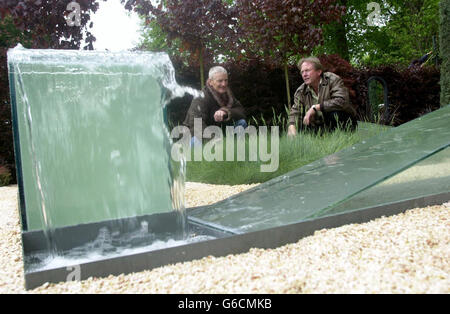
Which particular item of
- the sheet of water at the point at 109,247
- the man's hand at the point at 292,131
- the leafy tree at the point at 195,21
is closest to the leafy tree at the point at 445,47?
the leafy tree at the point at 195,21

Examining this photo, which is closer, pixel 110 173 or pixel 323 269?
pixel 323 269

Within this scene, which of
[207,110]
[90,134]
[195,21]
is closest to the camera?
[90,134]

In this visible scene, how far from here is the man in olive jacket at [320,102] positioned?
5.03 m

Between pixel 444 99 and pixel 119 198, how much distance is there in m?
6.67

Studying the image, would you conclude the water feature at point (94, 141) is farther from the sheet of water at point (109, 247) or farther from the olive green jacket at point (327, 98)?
the olive green jacket at point (327, 98)

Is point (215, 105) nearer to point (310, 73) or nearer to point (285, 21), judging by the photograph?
point (310, 73)

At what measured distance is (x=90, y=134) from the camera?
7.71ft

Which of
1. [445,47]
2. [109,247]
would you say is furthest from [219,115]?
[445,47]

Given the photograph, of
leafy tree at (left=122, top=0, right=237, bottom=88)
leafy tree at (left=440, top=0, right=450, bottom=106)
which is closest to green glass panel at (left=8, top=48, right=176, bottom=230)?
leafy tree at (left=122, top=0, right=237, bottom=88)

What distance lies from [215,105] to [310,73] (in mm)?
1316

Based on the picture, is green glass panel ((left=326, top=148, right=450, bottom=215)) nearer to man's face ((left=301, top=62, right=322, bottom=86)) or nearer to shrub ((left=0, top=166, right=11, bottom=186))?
man's face ((left=301, top=62, right=322, bottom=86))

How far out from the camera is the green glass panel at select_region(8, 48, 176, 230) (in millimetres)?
2242

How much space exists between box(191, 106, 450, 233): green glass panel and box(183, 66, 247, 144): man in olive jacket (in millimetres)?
2298

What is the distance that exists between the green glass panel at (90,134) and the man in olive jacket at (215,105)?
310 cm
